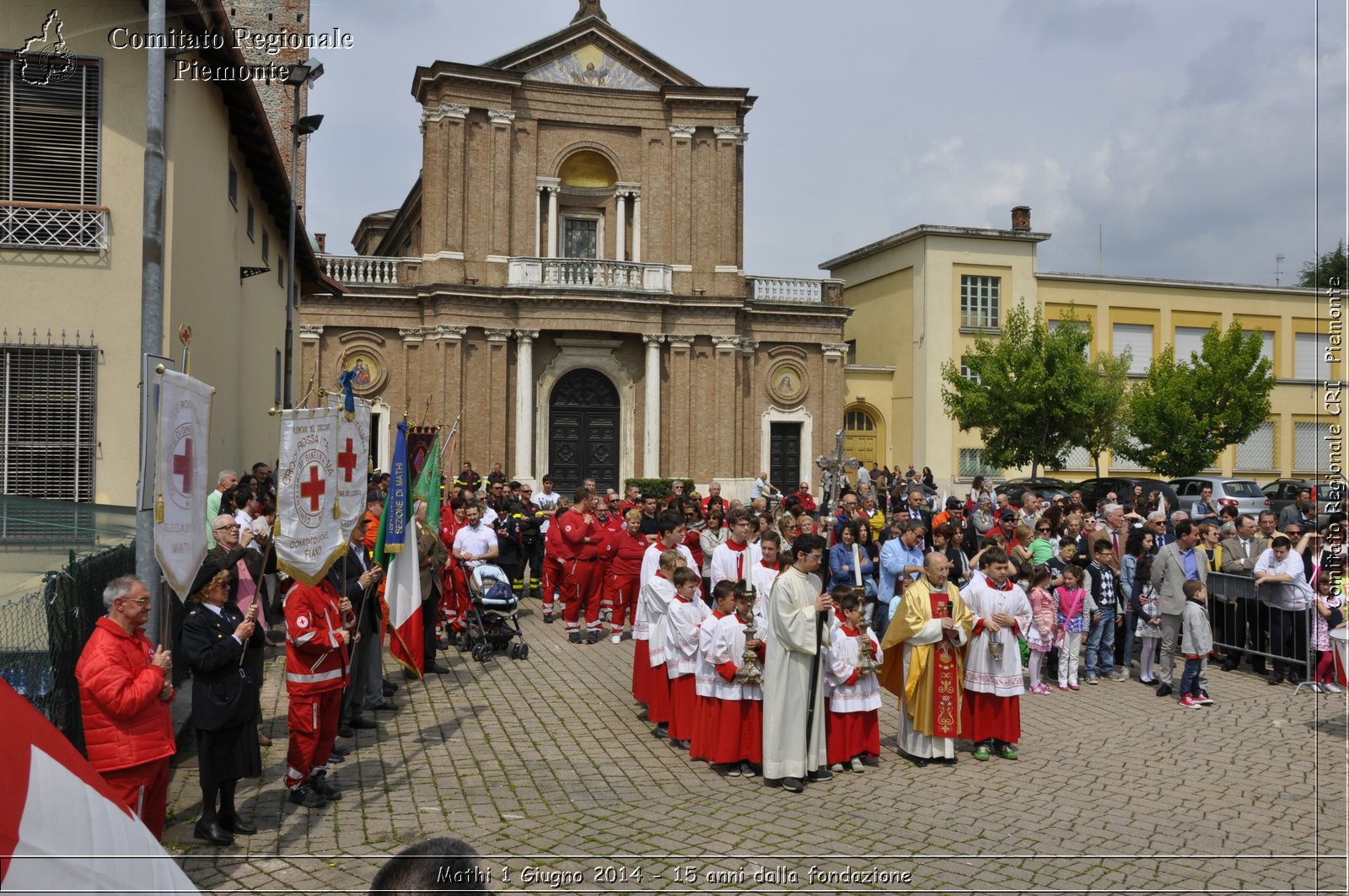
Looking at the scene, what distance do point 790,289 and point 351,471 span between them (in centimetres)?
2943

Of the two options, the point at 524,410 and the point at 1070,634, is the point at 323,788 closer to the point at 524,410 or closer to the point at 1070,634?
the point at 1070,634

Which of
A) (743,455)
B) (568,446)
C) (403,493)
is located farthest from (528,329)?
(403,493)

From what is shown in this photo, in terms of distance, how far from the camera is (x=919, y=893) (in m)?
6.16

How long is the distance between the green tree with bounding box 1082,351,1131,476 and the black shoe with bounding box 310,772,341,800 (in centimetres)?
3208

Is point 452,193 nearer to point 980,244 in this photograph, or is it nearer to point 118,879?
point 980,244

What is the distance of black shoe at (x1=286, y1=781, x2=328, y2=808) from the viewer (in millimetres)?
7496

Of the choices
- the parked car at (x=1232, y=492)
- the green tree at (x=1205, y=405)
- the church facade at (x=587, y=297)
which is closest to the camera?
the parked car at (x=1232, y=492)

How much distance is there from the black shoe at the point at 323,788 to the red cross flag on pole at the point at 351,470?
178 centimetres

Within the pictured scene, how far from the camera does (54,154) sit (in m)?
12.3

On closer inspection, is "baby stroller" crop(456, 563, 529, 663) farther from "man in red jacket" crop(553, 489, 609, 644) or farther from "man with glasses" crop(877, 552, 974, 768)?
"man with glasses" crop(877, 552, 974, 768)

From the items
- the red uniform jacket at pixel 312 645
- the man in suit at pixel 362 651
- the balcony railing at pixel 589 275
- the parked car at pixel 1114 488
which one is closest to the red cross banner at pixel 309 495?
→ the red uniform jacket at pixel 312 645

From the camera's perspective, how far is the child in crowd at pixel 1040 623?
38.7 feet

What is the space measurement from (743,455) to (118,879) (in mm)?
33492

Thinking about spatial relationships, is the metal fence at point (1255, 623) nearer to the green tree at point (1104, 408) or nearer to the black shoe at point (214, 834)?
the black shoe at point (214, 834)
